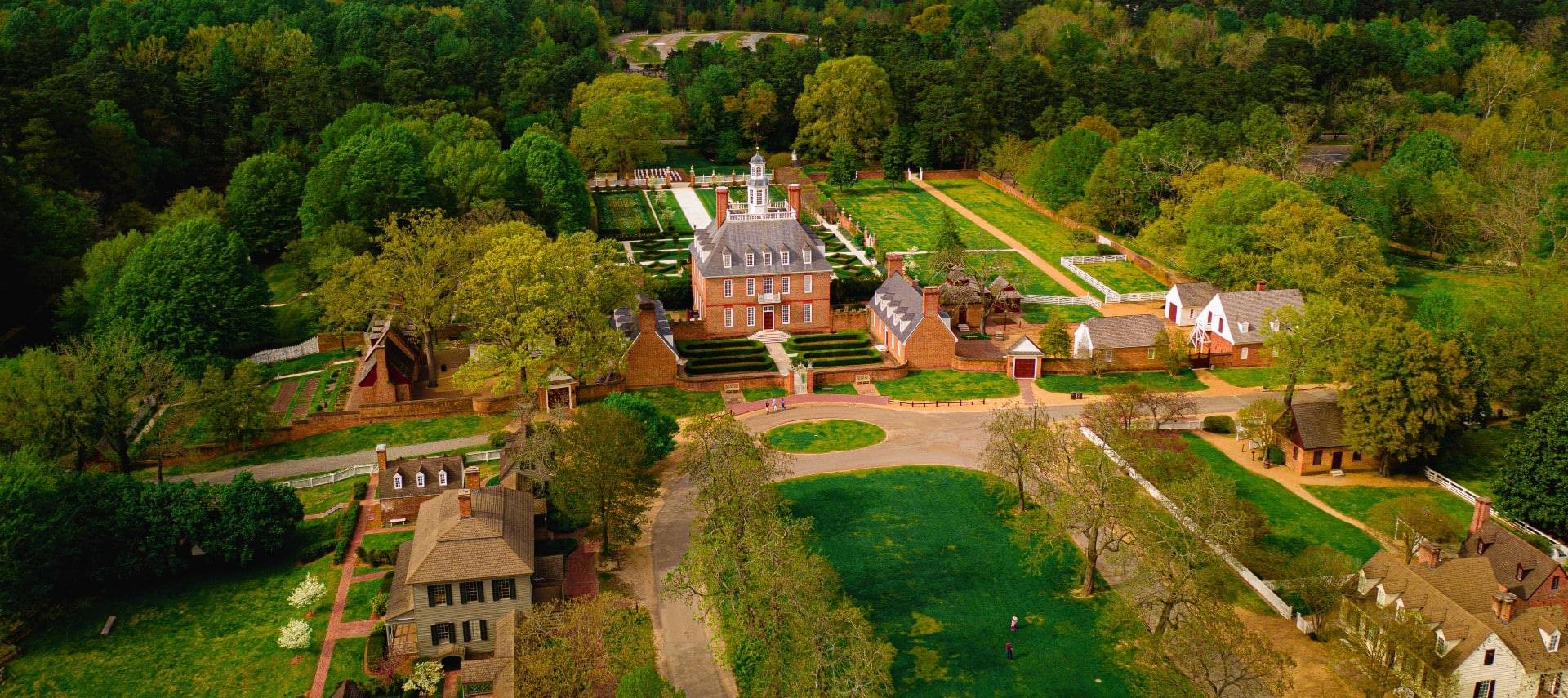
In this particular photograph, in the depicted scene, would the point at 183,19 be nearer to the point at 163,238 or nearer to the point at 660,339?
the point at 163,238

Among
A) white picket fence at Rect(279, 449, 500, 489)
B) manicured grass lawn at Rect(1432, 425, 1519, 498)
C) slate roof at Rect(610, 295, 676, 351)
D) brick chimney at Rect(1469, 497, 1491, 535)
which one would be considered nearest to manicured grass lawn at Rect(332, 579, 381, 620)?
white picket fence at Rect(279, 449, 500, 489)

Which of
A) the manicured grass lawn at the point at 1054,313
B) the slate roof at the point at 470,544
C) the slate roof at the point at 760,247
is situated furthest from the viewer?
the manicured grass lawn at the point at 1054,313

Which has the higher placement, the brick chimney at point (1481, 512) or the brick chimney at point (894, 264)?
the brick chimney at point (894, 264)

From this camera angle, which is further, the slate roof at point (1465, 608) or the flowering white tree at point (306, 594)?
the flowering white tree at point (306, 594)

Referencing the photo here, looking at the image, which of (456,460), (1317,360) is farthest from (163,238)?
(1317,360)

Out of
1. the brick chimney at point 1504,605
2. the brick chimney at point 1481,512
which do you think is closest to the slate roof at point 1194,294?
the brick chimney at point 1481,512

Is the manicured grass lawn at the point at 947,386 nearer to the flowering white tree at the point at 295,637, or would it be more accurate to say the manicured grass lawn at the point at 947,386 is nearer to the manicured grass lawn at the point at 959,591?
the manicured grass lawn at the point at 959,591

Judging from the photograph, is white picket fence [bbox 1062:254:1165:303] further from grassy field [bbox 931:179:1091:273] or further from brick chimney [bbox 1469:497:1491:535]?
brick chimney [bbox 1469:497:1491:535]
